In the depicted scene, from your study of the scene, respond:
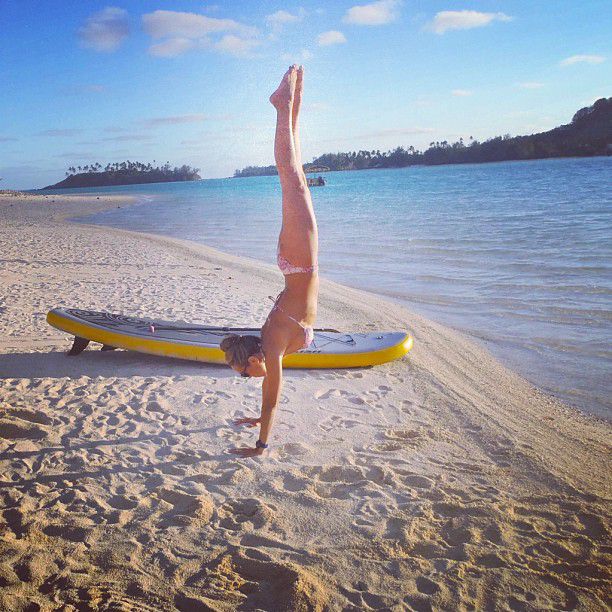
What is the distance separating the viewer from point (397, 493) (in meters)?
3.16

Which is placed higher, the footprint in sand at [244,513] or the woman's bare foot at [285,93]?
the woman's bare foot at [285,93]

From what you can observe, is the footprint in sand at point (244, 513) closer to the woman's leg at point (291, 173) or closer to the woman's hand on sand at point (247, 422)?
the woman's hand on sand at point (247, 422)

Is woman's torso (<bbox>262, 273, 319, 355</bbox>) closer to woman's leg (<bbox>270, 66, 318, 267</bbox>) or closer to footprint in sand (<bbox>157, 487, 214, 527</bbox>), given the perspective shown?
woman's leg (<bbox>270, 66, 318, 267</bbox>)

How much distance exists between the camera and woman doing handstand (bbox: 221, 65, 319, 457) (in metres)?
2.80

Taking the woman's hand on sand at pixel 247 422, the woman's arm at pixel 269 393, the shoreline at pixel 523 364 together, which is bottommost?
the shoreline at pixel 523 364

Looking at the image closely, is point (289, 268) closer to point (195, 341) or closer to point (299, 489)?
point (299, 489)

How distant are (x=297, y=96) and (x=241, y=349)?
168 centimetres

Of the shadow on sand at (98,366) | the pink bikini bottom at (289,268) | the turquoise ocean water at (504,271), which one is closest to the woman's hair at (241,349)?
the pink bikini bottom at (289,268)

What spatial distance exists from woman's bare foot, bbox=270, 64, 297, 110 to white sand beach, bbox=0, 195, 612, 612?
2487 millimetres

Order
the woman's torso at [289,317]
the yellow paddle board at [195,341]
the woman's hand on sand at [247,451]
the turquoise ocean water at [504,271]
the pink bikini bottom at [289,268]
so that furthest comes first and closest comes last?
1. the turquoise ocean water at [504,271]
2. the yellow paddle board at [195,341]
3. the woman's hand on sand at [247,451]
4. the woman's torso at [289,317]
5. the pink bikini bottom at [289,268]

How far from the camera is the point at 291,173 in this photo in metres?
2.81

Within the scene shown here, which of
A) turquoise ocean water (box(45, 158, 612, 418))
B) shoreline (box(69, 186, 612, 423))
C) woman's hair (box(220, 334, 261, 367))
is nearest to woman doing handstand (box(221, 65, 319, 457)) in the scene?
woman's hair (box(220, 334, 261, 367))

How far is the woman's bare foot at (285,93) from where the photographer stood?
2777 millimetres

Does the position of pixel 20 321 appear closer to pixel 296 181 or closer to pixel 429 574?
pixel 296 181
